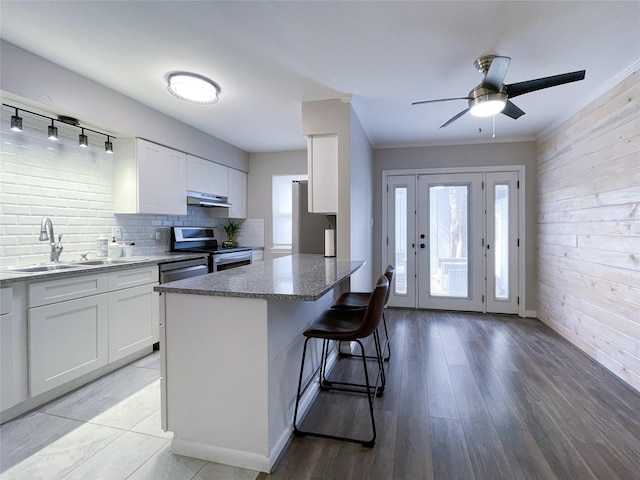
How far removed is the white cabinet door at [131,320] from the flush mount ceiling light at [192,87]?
67.6 inches

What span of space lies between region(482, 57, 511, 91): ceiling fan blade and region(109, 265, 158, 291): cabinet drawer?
3.11 metres

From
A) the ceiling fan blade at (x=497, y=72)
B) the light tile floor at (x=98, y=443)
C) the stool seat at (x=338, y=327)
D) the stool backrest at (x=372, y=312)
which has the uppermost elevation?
the ceiling fan blade at (x=497, y=72)

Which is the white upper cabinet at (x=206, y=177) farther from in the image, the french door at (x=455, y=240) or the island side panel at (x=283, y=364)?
the island side panel at (x=283, y=364)

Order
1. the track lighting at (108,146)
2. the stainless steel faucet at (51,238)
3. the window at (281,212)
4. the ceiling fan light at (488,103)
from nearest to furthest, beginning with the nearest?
the ceiling fan light at (488,103)
the stainless steel faucet at (51,238)
the track lighting at (108,146)
the window at (281,212)

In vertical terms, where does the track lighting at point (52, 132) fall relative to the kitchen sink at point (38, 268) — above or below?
above

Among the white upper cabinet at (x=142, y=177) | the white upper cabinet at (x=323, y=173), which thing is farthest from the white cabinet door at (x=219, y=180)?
the white upper cabinet at (x=323, y=173)

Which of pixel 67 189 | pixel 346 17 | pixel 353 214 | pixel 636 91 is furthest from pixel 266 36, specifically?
pixel 636 91

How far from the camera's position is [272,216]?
5066 mm

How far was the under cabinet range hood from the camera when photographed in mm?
3932

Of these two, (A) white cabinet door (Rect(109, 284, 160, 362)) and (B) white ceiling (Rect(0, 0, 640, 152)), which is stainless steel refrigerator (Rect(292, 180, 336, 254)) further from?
(A) white cabinet door (Rect(109, 284, 160, 362))

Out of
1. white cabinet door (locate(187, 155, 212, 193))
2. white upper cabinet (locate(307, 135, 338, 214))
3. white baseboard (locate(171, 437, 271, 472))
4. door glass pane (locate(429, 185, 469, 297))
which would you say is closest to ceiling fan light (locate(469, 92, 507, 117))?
white upper cabinet (locate(307, 135, 338, 214))

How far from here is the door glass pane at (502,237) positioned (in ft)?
14.2

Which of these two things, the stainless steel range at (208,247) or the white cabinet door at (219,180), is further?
the white cabinet door at (219,180)

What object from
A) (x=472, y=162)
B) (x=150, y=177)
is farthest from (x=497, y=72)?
(x=150, y=177)
